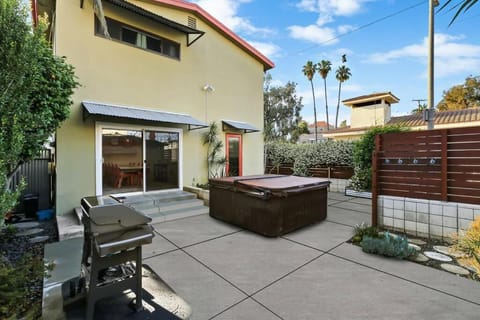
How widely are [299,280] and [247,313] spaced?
1009 mm

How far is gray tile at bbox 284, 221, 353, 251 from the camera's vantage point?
176 inches

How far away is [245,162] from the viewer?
35.0 feet

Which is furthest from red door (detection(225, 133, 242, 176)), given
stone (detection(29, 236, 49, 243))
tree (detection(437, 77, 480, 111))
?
tree (detection(437, 77, 480, 111))

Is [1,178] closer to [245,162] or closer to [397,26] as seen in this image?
[245,162]

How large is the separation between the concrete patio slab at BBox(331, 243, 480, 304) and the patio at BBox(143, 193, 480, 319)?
1 cm

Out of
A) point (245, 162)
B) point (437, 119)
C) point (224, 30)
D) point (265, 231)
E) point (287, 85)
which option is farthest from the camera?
point (287, 85)

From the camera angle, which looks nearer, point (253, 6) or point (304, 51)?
point (253, 6)

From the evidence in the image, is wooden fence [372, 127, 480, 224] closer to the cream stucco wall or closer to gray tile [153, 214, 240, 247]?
gray tile [153, 214, 240, 247]

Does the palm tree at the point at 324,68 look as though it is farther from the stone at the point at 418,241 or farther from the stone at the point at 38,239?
the stone at the point at 38,239

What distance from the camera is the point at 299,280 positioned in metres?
3.14

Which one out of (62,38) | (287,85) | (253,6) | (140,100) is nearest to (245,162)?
(140,100)

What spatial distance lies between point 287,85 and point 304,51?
9062 mm

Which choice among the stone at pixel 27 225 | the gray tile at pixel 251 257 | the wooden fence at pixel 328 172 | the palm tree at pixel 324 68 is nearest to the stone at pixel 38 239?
the stone at pixel 27 225

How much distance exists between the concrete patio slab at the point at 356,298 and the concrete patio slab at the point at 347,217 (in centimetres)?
263
